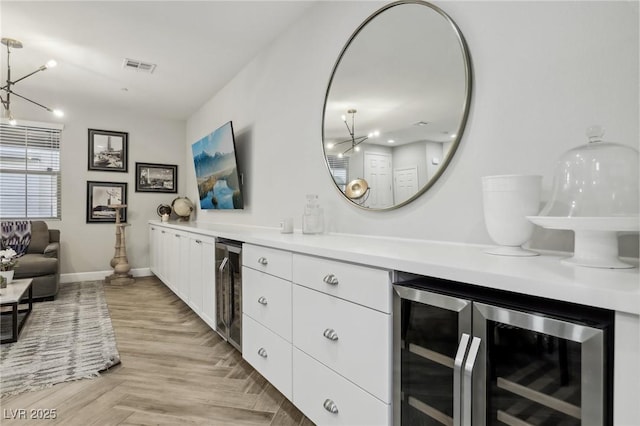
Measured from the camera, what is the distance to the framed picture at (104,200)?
5.21 metres

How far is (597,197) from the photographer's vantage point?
1.00 meters

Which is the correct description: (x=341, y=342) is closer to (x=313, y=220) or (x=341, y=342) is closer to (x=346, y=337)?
(x=346, y=337)

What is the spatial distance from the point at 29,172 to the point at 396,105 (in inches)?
207

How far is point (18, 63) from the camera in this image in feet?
12.1

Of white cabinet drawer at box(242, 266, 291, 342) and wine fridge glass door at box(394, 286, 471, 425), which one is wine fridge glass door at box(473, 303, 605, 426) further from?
white cabinet drawer at box(242, 266, 291, 342)

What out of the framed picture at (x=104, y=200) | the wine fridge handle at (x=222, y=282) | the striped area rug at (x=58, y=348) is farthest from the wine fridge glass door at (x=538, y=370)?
the framed picture at (x=104, y=200)

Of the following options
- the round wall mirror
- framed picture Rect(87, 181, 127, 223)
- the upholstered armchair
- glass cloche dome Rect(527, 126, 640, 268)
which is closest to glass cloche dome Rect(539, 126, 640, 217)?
glass cloche dome Rect(527, 126, 640, 268)

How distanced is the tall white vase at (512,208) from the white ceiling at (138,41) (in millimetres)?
2161

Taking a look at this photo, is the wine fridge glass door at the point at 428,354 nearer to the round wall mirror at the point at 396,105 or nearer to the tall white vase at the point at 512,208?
the tall white vase at the point at 512,208

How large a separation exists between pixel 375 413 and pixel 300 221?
164cm

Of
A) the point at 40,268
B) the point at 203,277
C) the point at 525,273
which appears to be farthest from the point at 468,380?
the point at 40,268

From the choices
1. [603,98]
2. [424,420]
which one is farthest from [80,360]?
[603,98]

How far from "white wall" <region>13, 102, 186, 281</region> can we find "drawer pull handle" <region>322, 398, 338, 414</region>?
16.6 feet

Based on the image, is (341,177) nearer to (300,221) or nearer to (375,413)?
(300,221)
